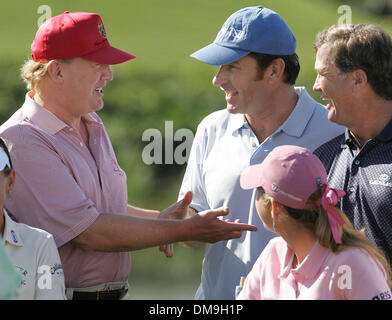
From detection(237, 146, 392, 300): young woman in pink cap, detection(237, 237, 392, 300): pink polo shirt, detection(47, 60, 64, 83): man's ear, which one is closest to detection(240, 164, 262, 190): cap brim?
detection(237, 146, 392, 300): young woman in pink cap

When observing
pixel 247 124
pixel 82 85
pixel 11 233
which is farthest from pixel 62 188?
pixel 247 124

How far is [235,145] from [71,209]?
861 millimetres

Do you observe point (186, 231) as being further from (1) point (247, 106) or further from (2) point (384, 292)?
(2) point (384, 292)

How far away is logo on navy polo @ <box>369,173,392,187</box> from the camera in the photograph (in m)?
3.17

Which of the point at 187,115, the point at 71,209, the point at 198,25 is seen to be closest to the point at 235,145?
the point at 71,209

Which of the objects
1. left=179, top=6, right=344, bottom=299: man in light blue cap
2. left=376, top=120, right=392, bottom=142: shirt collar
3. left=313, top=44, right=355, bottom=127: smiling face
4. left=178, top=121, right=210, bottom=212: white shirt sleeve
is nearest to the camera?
left=376, top=120, right=392, bottom=142: shirt collar

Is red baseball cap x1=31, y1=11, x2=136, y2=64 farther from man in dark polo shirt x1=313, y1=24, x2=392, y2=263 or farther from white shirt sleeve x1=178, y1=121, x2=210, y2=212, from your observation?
man in dark polo shirt x1=313, y1=24, x2=392, y2=263

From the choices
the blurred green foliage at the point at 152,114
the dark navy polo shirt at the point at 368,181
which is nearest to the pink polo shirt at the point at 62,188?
the dark navy polo shirt at the point at 368,181

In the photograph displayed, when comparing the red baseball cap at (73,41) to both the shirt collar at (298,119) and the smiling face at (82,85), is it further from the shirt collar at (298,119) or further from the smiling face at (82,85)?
the shirt collar at (298,119)

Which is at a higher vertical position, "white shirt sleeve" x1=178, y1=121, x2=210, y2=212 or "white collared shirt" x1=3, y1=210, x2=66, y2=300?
"white shirt sleeve" x1=178, y1=121, x2=210, y2=212

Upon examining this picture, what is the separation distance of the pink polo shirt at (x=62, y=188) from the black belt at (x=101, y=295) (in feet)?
0.13

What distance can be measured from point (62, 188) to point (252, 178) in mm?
853

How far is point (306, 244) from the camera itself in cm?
295

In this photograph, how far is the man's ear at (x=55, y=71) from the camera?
11.5ft
